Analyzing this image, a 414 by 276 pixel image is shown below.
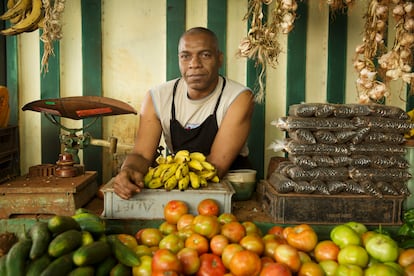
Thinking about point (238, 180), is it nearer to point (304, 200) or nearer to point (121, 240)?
point (304, 200)

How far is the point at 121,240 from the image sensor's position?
68.3 inches

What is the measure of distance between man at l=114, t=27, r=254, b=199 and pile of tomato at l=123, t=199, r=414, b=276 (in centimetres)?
96

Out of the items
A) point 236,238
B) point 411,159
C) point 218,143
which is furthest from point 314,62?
point 236,238

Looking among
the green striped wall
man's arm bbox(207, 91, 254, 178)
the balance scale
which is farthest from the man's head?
the green striped wall

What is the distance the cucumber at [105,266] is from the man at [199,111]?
1170 mm

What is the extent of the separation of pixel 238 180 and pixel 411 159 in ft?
4.38

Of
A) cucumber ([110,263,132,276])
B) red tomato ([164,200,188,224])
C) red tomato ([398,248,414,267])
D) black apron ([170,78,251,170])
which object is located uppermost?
black apron ([170,78,251,170])

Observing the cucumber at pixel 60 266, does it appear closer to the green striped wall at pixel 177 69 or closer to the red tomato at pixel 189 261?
the red tomato at pixel 189 261

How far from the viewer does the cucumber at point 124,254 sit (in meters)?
1.56

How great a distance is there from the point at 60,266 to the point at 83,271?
8cm

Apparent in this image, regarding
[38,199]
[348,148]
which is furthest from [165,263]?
[348,148]

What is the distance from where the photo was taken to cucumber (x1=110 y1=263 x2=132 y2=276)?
1528 mm

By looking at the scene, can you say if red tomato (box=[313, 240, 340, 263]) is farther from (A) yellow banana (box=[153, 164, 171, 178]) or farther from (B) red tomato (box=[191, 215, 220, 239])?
(A) yellow banana (box=[153, 164, 171, 178])

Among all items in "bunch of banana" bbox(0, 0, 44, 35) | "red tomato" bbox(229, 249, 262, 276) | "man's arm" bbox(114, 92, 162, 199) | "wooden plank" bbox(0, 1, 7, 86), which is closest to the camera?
"red tomato" bbox(229, 249, 262, 276)
